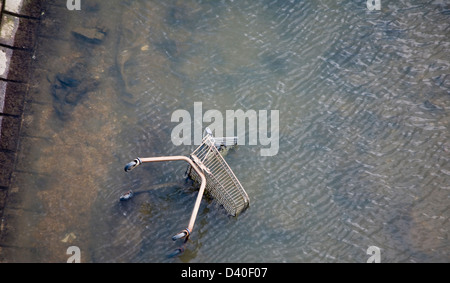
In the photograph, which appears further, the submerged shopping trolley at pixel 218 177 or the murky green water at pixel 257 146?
the murky green water at pixel 257 146

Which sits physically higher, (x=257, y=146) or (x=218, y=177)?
(x=257, y=146)

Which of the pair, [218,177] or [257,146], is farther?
[257,146]

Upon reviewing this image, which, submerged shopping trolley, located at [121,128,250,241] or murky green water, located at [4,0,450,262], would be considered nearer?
submerged shopping trolley, located at [121,128,250,241]

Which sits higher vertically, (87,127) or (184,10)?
(184,10)
